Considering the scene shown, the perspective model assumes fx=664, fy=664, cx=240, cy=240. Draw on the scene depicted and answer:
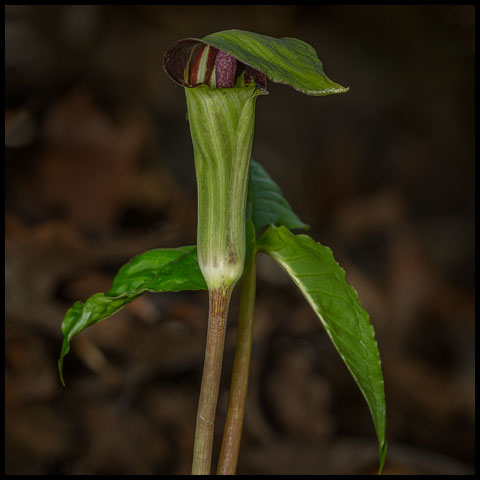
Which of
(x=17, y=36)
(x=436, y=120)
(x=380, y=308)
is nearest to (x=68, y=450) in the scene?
(x=380, y=308)

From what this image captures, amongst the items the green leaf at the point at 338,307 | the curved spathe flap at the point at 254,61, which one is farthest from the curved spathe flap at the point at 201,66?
the green leaf at the point at 338,307

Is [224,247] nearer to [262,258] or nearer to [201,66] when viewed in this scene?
[201,66]

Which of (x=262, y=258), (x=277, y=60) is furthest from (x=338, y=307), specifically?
(x=262, y=258)

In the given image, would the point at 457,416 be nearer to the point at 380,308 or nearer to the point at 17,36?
the point at 380,308

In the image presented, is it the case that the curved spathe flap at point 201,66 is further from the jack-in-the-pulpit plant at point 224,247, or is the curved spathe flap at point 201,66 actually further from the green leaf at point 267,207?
the green leaf at point 267,207

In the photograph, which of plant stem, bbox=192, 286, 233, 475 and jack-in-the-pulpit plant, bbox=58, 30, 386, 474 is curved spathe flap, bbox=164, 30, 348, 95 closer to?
jack-in-the-pulpit plant, bbox=58, 30, 386, 474

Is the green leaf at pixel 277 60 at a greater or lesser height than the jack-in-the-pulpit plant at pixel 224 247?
greater
